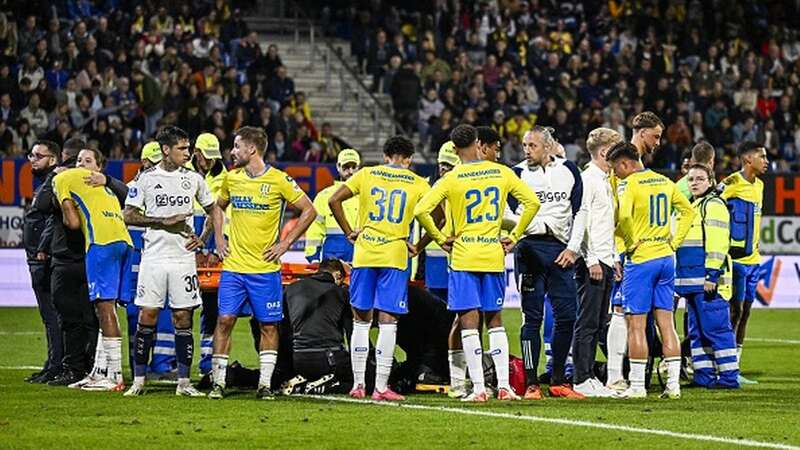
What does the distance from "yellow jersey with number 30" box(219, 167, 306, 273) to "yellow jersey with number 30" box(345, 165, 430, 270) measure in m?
0.62

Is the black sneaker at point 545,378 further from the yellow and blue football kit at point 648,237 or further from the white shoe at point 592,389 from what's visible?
the yellow and blue football kit at point 648,237

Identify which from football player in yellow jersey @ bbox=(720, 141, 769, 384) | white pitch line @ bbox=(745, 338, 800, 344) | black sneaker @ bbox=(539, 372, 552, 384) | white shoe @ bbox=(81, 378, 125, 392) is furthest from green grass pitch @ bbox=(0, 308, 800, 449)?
white pitch line @ bbox=(745, 338, 800, 344)

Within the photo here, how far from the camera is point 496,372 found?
13719 millimetres

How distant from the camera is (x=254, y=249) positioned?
13797 millimetres

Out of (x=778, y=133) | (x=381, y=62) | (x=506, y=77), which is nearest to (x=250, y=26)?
(x=381, y=62)

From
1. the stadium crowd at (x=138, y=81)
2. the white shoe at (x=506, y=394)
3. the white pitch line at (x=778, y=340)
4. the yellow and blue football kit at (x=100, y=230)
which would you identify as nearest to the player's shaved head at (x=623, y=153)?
the white shoe at (x=506, y=394)

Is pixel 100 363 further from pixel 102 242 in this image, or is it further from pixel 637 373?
Result: pixel 637 373

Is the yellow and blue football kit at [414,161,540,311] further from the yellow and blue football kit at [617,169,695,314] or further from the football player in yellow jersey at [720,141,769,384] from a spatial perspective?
the football player in yellow jersey at [720,141,769,384]

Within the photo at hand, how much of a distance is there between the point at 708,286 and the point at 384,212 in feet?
12.7

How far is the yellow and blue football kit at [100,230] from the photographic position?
1459 centimetres

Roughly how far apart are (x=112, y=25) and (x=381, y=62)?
640 cm

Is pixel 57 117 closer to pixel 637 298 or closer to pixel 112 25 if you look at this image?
pixel 112 25

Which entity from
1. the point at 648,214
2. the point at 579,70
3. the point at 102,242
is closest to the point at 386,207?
the point at 648,214

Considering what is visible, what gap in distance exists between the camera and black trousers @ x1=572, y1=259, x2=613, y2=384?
14.5 metres
